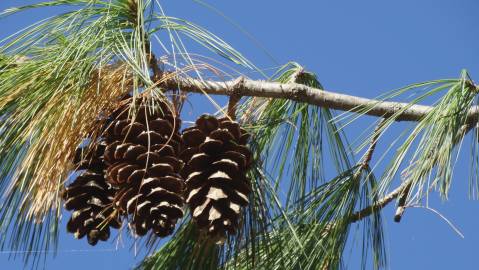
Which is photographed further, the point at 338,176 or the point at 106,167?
the point at 338,176

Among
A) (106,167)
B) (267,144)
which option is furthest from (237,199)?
(267,144)

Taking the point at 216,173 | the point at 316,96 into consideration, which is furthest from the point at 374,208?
the point at 216,173

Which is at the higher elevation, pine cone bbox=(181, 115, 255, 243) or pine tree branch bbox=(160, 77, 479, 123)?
pine tree branch bbox=(160, 77, 479, 123)

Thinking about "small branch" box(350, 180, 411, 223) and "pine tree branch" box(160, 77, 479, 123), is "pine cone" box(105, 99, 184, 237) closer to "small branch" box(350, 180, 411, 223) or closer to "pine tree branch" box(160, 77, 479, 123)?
"pine tree branch" box(160, 77, 479, 123)

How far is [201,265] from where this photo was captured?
1339mm

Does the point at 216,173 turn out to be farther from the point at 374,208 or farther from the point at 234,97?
the point at 374,208

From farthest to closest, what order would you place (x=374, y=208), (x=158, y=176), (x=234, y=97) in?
(x=374, y=208), (x=234, y=97), (x=158, y=176)

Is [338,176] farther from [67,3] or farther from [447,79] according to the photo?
[67,3]

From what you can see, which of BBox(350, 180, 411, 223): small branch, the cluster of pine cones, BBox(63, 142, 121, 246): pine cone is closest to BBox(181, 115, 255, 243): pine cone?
the cluster of pine cones

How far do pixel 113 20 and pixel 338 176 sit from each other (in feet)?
1.57

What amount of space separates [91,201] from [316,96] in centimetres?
42

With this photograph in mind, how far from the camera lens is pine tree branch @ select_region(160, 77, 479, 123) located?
4.33 ft

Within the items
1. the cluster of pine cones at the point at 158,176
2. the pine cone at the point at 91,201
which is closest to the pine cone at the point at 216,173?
the cluster of pine cones at the point at 158,176

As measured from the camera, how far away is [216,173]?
1.13 metres
